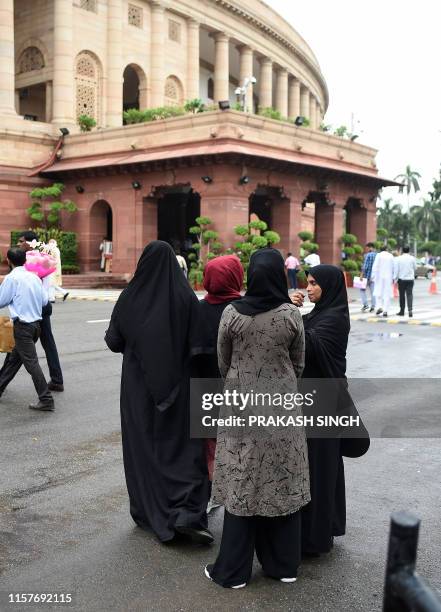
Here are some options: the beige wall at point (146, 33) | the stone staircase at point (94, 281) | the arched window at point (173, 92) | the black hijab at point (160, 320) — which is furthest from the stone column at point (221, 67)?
the black hijab at point (160, 320)

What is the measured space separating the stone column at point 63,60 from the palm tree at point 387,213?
64.5 metres

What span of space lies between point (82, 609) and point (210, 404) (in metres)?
1.34

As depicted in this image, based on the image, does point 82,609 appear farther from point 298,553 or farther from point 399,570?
point 399,570

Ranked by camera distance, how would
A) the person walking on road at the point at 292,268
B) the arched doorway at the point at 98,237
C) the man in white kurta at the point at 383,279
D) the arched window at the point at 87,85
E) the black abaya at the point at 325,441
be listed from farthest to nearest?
1. the arched window at the point at 87,85
2. the arched doorway at the point at 98,237
3. the person walking on road at the point at 292,268
4. the man in white kurta at the point at 383,279
5. the black abaya at the point at 325,441

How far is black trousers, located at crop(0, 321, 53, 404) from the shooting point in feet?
24.0

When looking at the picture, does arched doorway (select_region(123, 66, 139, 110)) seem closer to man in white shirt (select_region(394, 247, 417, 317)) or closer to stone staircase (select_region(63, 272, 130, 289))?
stone staircase (select_region(63, 272, 130, 289))

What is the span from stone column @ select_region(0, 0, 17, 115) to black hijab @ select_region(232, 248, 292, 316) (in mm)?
31678

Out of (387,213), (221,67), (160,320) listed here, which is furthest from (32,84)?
(387,213)

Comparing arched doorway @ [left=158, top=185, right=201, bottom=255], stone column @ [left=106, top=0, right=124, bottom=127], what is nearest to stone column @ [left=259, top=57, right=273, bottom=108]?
→ stone column @ [left=106, top=0, right=124, bottom=127]

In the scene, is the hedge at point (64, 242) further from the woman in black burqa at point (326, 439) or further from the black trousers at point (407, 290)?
the woman in black burqa at point (326, 439)

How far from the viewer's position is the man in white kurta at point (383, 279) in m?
17.4

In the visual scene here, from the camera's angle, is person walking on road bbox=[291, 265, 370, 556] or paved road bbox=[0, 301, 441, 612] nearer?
paved road bbox=[0, 301, 441, 612]

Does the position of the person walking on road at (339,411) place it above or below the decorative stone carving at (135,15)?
below

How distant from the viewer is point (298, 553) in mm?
3568
